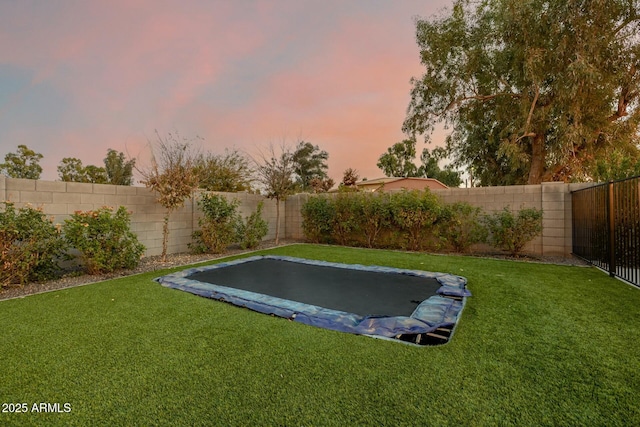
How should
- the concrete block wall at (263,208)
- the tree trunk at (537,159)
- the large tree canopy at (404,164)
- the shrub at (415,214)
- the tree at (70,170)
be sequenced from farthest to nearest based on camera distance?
the large tree canopy at (404,164) < the tree at (70,170) < the tree trunk at (537,159) < the concrete block wall at (263,208) < the shrub at (415,214)

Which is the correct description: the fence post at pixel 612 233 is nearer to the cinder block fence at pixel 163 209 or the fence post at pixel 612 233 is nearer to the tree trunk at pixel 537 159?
the cinder block fence at pixel 163 209

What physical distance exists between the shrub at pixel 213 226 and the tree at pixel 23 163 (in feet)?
45.1

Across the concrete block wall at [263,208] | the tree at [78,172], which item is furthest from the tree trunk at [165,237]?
the tree at [78,172]

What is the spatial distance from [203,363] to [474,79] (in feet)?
38.1

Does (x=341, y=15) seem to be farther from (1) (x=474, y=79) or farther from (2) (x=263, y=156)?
(1) (x=474, y=79)

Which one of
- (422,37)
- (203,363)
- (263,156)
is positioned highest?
(422,37)

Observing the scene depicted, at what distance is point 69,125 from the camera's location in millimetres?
7000

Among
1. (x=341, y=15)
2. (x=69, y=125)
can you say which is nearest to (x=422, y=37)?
(x=341, y=15)

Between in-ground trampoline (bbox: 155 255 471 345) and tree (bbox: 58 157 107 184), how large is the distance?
48.6 feet

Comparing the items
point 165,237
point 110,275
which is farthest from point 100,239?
point 165,237

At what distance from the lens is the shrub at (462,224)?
6.25 m

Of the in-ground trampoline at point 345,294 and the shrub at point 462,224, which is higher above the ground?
the shrub at point 462,224

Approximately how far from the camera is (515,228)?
5.75m

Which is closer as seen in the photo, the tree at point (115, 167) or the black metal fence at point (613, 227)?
→ the black metal fence at point (613, 227)
